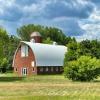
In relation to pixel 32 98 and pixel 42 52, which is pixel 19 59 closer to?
pixel 42 52

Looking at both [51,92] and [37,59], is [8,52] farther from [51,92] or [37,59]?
[51,92]

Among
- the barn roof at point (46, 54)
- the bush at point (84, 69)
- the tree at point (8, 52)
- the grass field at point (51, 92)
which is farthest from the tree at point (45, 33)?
the grass field at point (51, 92)

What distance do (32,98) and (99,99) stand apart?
4.17 m

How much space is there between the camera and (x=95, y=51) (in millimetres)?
65750

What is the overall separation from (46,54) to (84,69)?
140ft

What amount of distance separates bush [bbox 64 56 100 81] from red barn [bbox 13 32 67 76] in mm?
38553

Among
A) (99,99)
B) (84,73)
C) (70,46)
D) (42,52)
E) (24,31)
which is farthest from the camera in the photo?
(24,31)

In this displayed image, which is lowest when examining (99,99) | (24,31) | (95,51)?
(99,99)

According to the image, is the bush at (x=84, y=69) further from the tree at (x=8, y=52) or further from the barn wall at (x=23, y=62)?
A: the tree at (x=8, y=52)

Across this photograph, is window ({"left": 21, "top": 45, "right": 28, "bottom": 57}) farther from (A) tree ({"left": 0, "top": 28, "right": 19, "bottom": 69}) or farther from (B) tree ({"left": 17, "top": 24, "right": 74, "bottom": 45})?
(B) tree ({"left": 17, "top": 24, "right": 74, "bottom": 45})

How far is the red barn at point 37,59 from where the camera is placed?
297 ft

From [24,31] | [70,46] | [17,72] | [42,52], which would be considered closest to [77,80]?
[70,46]

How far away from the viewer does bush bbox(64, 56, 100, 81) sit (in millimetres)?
50753

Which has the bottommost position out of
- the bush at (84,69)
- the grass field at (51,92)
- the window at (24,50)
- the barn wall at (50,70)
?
the grass field at (51,92)
